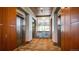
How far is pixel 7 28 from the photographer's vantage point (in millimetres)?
1622

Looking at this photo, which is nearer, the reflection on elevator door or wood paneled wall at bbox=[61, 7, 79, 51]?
wood paneled wall at bbox=[61, 7, 79, 51]

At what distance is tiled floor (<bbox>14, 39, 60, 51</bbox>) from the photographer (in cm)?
163

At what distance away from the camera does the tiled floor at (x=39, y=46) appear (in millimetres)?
1633

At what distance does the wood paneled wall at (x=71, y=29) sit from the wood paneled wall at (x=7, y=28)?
2.33ft

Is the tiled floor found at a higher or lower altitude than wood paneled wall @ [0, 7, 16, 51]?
lower

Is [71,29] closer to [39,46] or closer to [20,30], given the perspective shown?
[39,46]

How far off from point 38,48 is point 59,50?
0.94 feet

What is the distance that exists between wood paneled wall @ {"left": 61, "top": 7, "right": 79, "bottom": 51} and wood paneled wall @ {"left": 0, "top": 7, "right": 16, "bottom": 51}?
0.71m

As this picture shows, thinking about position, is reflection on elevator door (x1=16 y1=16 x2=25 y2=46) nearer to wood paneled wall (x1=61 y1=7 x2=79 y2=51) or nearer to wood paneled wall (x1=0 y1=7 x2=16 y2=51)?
wood paneled wall (x1=0 y1=7 x2=16 y2=51)

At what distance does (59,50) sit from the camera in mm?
1585

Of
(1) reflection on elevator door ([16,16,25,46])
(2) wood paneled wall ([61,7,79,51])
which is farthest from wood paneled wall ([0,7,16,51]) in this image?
(2) wood paneled wall ([61,7,79,51])

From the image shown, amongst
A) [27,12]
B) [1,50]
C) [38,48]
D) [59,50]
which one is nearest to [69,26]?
[59,50]

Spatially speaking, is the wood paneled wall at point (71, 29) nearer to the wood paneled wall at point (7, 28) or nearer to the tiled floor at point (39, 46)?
the tiled floor at point (39, 46)

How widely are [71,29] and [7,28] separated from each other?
0.87 metres
